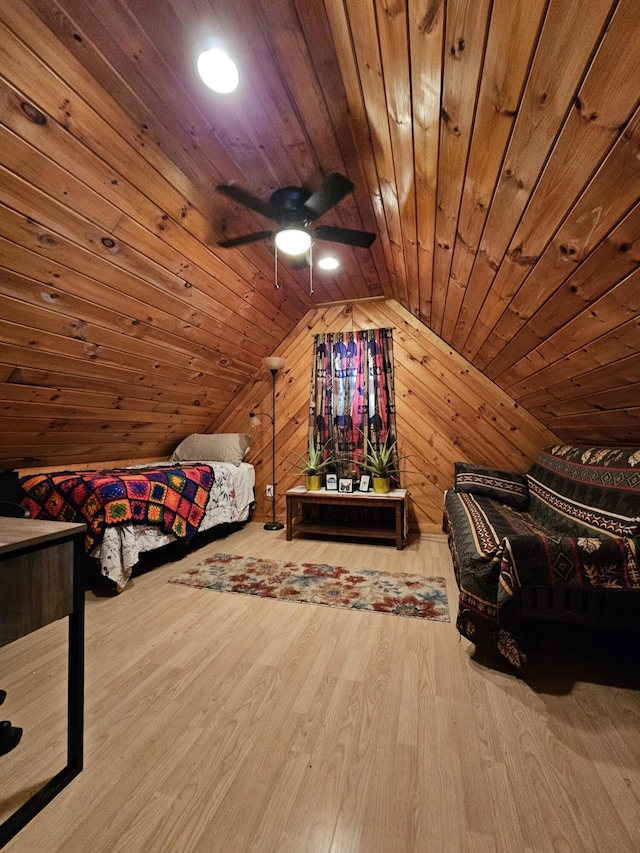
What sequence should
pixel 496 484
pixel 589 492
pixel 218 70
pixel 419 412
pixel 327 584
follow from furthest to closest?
pixel 419 412, pixel 496 484, pixel 327 584, pixel 589 492, pixel 218 70

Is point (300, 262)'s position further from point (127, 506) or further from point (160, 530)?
point (160, 530)

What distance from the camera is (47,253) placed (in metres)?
1.83

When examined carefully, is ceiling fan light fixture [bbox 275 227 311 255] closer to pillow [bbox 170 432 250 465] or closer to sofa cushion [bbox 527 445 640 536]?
sofa cushion [bbox 527 445 640 536]

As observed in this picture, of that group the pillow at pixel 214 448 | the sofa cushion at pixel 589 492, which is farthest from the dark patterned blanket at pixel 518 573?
the pillow at pixel 214 448

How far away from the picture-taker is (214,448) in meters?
4.10

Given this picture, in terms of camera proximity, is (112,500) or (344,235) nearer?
(344,235)

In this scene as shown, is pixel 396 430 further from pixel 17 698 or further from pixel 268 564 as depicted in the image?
pixel 17 698

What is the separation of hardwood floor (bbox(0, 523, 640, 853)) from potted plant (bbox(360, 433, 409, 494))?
1.62m

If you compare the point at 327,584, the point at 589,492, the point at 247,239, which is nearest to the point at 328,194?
the point at 247,239

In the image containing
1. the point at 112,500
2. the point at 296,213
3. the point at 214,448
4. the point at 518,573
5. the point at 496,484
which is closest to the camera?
the point at 518,573

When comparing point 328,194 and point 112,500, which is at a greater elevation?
point 328,194


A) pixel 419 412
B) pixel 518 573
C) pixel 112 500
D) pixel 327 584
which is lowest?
pixel 327 584

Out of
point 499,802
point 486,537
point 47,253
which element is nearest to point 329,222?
point 47,253

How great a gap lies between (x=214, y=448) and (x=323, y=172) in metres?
Answer: 2.98
